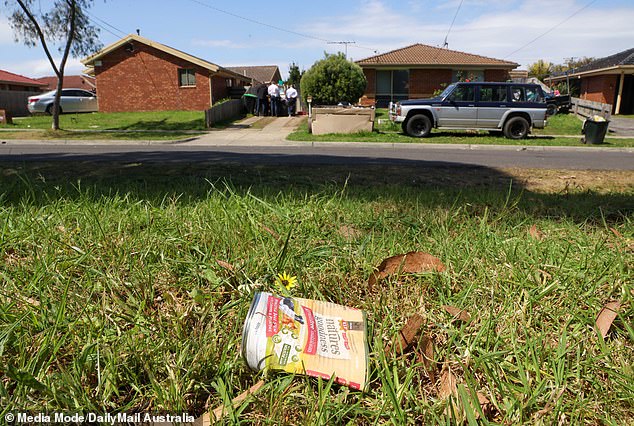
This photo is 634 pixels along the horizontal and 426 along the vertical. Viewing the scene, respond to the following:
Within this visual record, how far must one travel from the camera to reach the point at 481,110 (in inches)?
674

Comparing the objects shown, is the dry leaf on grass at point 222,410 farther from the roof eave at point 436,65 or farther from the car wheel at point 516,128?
the roof eave at point 436,65

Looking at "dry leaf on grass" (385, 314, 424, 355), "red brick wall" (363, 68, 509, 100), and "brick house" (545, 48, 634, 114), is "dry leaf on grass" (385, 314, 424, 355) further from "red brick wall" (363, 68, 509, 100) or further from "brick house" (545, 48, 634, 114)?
"red brick wall" (363, 68, 509, 100)

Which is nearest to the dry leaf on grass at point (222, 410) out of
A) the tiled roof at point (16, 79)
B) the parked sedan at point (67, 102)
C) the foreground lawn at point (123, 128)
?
the foreground lawn at point (123, 128)

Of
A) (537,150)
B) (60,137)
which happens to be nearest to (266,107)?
(60,137)

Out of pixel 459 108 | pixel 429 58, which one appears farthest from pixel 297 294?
pixel 429 58

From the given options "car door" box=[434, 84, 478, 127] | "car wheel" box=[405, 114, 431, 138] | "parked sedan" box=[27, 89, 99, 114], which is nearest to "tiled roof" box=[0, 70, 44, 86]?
"parked sedan" box=[27, 89, 99, 114]

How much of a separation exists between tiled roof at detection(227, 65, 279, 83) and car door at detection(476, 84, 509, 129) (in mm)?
53309

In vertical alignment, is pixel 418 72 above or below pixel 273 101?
above

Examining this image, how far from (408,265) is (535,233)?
46.3 inches

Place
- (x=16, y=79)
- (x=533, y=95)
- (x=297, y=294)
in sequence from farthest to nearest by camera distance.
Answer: (x=16, y=79)
(x=533, y=95)
(x=297, y=294)

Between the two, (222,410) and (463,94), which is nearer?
(222,410)

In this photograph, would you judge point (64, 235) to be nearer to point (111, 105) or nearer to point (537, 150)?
point (537, 150)

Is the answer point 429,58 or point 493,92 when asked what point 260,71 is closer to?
point 429,58

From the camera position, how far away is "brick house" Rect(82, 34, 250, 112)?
28.9m
